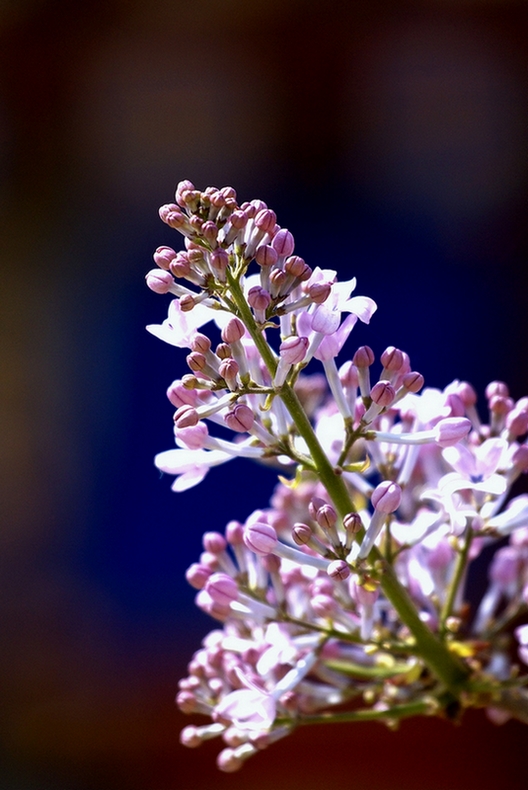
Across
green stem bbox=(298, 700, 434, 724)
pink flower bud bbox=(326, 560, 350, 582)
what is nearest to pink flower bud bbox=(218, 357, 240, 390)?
pink flower bud bbox=(326, 560, 350, 582)

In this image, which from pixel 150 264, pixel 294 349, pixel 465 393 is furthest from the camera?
pixel 150 264

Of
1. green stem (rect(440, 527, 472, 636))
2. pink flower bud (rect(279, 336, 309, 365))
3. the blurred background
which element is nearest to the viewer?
pink flower bud (rect(279, 336, 309, 365))

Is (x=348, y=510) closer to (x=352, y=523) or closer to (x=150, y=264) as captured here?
(x=352, y=523)

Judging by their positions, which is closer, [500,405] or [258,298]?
[258,298]

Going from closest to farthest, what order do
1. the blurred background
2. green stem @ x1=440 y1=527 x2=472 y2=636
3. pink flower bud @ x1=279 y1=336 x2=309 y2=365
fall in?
pink flower bud @ x1=279 y1=336 x2=309 y2=365, green stem @ x1=440 y1=527 x2=472 y2=636, the blurred background

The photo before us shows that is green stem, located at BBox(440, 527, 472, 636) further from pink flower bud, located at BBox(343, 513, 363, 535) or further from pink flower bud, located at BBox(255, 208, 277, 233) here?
pink flower bud, located at BBox(255, 208, 277, 233)

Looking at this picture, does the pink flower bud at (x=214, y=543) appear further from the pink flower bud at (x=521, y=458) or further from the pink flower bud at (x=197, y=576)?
the pink flower bud at (x=521, y=458)

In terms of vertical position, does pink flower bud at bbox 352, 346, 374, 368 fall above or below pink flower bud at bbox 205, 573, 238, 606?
above

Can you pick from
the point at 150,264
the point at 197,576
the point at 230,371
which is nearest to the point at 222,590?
the point at 197,576
